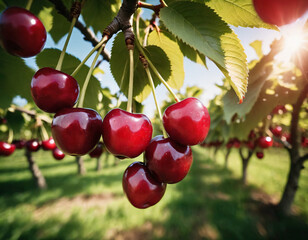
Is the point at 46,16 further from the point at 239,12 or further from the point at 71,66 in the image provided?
the point at 239,12

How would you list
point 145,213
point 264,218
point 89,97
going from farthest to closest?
point 145,213 → point 264,218 → point 89,97

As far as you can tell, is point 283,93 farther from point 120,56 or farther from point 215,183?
point 215,183

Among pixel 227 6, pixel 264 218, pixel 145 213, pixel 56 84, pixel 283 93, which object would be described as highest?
pixel 227 6

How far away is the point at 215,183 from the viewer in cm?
700

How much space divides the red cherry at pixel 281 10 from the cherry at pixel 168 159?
0.39 m

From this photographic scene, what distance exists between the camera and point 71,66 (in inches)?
31.7

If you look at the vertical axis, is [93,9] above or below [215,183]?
above

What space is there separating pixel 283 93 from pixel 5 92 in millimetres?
2081

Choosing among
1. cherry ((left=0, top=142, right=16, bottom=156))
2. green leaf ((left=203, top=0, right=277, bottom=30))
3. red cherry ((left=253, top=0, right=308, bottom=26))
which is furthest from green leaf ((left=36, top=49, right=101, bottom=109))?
cherry ((left=0, top=142, right=16, bottom=156))

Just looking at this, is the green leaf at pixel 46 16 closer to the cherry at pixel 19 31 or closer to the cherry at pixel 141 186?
the cherry at pixel 19 31

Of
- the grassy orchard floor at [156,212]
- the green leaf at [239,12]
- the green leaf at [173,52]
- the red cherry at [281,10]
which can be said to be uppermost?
the green leaf at [239,12]

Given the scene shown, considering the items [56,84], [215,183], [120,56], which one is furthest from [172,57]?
[215,183]

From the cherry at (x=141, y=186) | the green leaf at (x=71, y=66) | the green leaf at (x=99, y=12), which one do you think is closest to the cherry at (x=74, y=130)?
the cherry at (x=141, y=186)

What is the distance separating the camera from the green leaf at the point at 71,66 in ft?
2.44
